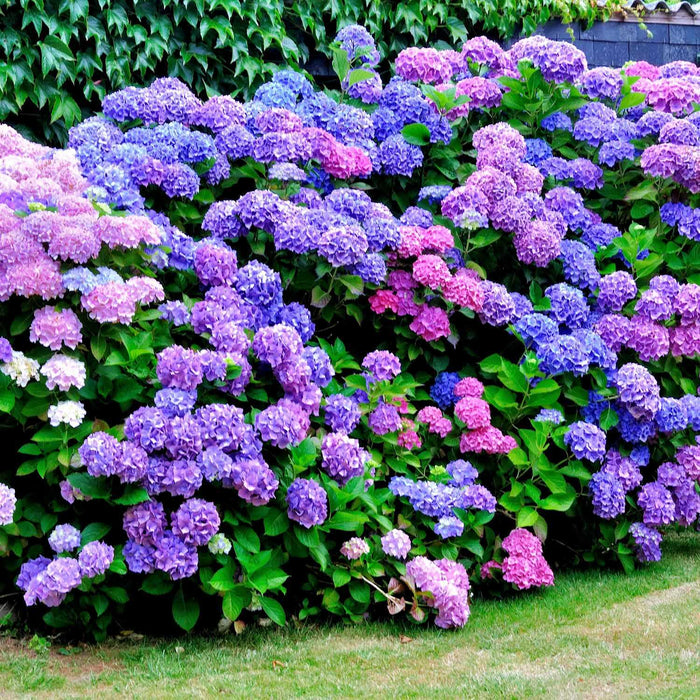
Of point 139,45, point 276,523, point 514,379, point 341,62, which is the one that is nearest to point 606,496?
point 514,379

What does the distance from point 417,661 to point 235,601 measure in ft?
2.07

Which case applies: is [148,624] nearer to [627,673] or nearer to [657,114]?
[627,673]

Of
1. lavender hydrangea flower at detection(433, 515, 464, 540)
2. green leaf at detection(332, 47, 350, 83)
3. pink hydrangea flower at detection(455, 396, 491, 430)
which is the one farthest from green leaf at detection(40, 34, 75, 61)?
lavender hydrangea flower at detection(433, 515, 464, 540)

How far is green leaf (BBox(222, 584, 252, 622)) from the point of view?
10.5ft

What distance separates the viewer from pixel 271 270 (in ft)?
13.0

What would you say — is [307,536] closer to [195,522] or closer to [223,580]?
Result: [223,580]

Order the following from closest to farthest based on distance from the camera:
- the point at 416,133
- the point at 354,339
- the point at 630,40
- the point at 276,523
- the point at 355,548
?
the point at 276,523, the point at 355,548, the point at 354,339, the point at 416,133, the point at 630,40

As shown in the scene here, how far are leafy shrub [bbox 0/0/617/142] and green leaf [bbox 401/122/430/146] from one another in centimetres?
115

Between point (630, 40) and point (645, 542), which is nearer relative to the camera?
point (645, 542)

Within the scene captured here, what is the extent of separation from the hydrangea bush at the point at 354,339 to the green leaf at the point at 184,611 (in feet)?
0.04

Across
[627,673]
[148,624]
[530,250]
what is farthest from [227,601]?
[530,250]

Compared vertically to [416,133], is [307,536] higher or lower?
lower

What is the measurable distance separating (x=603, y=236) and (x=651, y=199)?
345 mm

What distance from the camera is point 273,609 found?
130 inches
